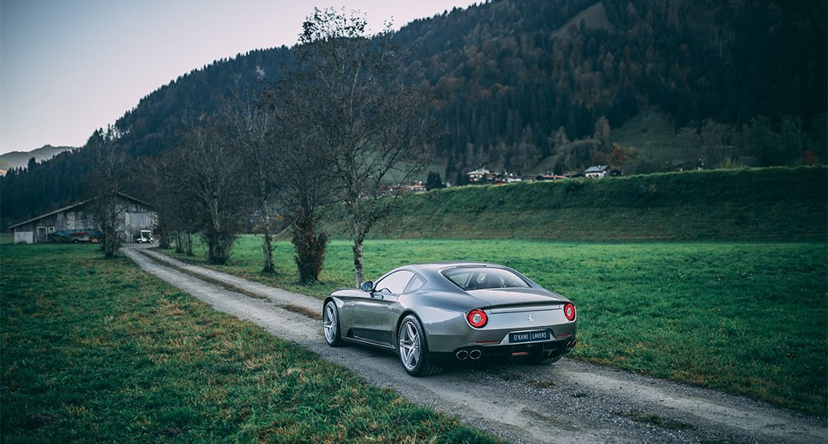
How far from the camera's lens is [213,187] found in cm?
3344

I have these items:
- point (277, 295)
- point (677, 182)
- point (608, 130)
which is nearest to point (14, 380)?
point (277, 295)

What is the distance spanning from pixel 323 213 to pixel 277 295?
7.31 meters

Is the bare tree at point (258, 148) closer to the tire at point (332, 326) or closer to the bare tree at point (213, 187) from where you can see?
the bare tree at point (213, 187)

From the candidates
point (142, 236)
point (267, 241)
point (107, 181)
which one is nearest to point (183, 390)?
point (267, 241)

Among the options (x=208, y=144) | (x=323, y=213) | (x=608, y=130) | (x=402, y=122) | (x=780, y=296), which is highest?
(x=608, y=130)

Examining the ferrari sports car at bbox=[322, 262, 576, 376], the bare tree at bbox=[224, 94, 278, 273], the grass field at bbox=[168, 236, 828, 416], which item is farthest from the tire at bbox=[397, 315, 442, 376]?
the bare tree at bbox=[224, 94, 278, 273]

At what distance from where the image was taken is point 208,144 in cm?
3375

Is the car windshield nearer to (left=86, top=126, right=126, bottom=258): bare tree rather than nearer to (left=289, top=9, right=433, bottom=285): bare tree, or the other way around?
(left=289, top=9, right=433, bottom=285): bare tree

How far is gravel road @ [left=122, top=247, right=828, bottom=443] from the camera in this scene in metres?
4.74

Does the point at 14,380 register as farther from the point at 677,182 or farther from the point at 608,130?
the point at 608,130

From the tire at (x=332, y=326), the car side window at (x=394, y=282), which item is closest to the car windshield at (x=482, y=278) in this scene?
the car side window at (x=394, y=282)

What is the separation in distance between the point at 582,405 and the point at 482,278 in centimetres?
234

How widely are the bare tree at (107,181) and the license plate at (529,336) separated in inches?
1609

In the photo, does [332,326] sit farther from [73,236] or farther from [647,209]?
[73,236]
